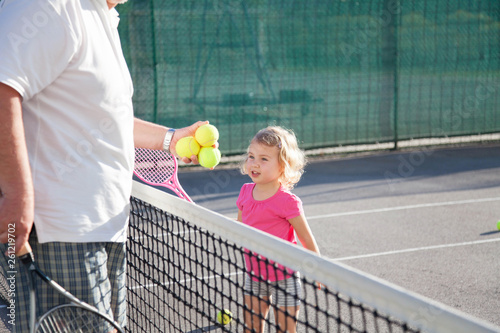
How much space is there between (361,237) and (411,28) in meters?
5.36

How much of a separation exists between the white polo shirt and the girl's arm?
4.01ft

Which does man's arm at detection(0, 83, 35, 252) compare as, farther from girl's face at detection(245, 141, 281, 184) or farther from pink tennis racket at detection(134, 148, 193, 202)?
pink tennis racket at detection(134, 148, 193, 202)

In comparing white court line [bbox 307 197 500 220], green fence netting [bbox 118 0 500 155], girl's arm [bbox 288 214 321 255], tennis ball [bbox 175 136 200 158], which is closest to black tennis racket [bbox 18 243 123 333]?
tennis ball [bbox 175 136 200 158]

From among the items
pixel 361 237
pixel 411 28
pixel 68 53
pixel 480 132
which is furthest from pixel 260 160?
pixel 480 132

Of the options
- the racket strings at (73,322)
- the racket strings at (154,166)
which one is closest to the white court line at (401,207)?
the racket strings at (154,166)

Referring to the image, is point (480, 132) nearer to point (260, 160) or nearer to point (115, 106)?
point (260, 160)

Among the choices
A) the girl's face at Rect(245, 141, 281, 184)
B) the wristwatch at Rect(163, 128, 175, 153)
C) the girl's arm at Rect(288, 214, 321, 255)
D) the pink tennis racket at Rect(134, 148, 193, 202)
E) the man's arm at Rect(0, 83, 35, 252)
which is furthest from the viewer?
the pink tennis racket at Rect(134, 148, 193, 202)

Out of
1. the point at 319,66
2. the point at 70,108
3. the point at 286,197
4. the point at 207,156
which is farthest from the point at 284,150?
the point at 319,66

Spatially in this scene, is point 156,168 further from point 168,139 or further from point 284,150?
point 168,139

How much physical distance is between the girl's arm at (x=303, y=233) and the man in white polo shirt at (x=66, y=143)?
1.17 meters

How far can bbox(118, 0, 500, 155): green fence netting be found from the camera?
9.10m

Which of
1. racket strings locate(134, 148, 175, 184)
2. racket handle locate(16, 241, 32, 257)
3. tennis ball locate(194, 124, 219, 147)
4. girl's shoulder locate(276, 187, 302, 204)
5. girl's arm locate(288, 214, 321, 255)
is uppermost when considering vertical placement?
tennis ball locate(194, 124, 219, 147)

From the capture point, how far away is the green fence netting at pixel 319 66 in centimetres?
910

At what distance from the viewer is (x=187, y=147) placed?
296cm
